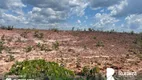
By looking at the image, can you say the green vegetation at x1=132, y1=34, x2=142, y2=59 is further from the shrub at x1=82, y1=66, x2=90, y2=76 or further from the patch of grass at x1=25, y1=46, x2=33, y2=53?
the patch of grass at x1=25, y1=46, x2=33, y2=53

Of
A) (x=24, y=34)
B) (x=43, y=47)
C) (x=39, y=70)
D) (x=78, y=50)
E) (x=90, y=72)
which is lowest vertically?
(x=90, y=72)

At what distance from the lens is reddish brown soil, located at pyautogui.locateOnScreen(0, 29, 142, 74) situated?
49.0 feet

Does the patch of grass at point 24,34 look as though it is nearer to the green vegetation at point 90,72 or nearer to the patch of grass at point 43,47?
the patch of grass at point 43,47

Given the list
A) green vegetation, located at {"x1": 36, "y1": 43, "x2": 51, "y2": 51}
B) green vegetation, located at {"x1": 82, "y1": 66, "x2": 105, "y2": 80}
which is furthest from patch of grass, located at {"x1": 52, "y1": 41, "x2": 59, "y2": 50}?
green vegetation, located at {"x1": 82, "y1": 66, "x2": 105, "y2": 80}

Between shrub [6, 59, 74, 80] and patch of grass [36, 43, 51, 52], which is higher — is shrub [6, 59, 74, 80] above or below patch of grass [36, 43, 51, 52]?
below

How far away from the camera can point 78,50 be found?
16906 millimetres

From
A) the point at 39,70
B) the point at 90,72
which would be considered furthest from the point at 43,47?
the point at 39,70

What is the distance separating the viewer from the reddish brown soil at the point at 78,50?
49.0ft

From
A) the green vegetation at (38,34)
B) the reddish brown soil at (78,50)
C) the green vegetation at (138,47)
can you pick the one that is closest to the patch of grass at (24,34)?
the reddish brown soil at (78,50)

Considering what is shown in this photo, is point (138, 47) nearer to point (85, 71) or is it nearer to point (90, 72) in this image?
point (85, 71)

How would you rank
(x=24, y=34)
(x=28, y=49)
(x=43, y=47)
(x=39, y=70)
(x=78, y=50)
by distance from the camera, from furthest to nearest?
(x=24, y=34), (x=78, y=50), (x=43, y=47), (x=28, y=49), (x=39, y=70)

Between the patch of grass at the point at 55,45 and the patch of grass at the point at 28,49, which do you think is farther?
the patch of grass at the point at 55,45

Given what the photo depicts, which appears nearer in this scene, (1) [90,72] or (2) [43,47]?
(1) [90,72]

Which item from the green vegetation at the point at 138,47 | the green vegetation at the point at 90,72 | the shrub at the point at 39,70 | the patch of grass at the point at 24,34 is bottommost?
the green vegetation at the point at 90,72
